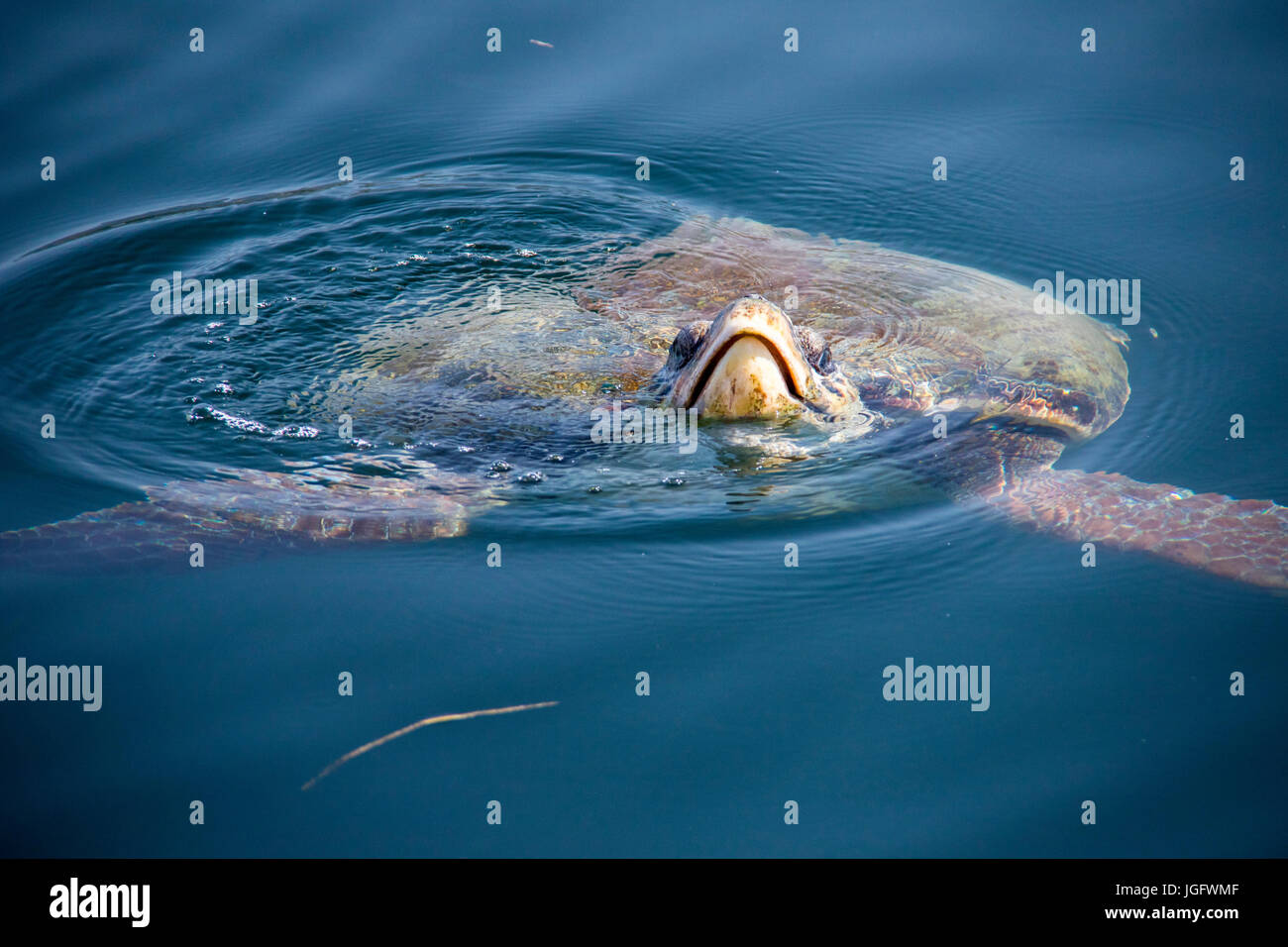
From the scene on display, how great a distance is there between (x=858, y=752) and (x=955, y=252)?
16.0 feet

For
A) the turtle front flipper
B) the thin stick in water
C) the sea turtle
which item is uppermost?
the sea turtle

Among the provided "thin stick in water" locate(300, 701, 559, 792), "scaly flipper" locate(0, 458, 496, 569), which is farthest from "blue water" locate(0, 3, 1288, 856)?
"scaly flipper" locate(0, 458, 496, 569)

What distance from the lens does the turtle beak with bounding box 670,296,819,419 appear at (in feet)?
16.5

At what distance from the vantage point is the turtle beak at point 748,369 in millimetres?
5023

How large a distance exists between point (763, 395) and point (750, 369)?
170 mm

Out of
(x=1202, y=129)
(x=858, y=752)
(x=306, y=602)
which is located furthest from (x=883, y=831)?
(x=1202, y=129)

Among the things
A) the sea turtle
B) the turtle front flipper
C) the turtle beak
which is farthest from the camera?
the turtle beak

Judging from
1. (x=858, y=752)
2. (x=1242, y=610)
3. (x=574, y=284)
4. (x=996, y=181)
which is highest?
(x=996, y=181)

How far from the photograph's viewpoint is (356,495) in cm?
485

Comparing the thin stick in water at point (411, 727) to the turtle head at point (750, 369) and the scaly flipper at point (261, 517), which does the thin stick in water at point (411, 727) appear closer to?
the scaly flipper at point (261, 517)

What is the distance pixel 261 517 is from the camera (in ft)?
15.1

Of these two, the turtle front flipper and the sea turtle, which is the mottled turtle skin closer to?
the sea turtle

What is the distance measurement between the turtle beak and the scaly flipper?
1275mm

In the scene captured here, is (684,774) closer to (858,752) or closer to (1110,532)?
(858,752)
